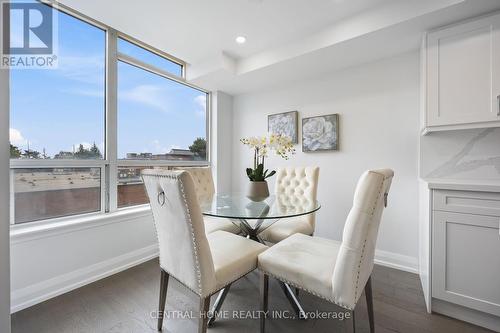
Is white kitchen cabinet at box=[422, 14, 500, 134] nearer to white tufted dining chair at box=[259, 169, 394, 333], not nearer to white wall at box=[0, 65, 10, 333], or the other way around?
white tufted dining chair at box=[259, 169, 394, 333]

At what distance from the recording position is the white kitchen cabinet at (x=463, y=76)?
165 centimetres

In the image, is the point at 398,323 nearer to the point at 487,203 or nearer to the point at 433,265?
the point at 433,265

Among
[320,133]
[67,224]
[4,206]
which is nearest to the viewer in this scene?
[4,206]

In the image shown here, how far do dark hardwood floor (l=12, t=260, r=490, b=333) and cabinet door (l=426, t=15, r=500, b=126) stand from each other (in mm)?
1516

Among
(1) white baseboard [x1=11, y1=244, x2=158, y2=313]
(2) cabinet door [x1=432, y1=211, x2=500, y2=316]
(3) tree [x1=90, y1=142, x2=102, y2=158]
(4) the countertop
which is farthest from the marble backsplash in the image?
(3) tree [x1=90, y1=142, x2=102, y2=158]

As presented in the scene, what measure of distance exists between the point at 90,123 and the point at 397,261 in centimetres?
359

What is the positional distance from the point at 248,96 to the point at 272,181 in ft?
4.80

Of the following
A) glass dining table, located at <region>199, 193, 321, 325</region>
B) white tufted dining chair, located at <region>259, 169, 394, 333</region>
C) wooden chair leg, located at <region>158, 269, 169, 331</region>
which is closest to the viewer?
white tufted dining chair, located at <region>259, 169, 394, 333</region>

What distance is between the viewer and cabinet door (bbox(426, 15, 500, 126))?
1652 mm

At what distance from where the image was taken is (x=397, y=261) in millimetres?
2381

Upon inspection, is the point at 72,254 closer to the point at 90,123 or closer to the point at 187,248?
the point at 90,123

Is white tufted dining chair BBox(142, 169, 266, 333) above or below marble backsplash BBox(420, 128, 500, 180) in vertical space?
below

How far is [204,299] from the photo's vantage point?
47.0 inches

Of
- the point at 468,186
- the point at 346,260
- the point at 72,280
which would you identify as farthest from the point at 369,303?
the point at 72,280
